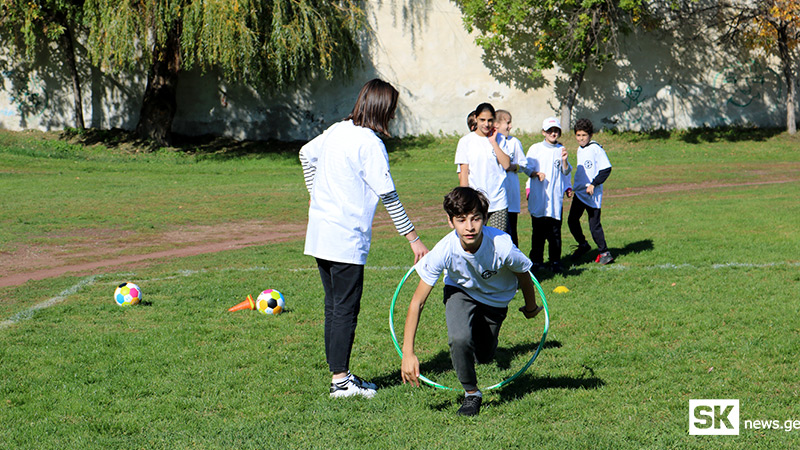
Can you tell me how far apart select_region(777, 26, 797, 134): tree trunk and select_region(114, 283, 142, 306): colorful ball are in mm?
24333

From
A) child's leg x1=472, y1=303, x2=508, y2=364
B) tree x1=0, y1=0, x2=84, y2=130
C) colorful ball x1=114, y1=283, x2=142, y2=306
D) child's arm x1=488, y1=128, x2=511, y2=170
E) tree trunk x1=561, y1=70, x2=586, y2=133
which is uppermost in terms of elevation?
tree x1=0, y1=0, x2=84, y2=130

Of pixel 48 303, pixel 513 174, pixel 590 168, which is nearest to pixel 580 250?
pixel 590 168

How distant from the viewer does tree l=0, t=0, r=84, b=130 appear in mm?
24500

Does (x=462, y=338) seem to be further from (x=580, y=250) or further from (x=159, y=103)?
(x=159, y=103)

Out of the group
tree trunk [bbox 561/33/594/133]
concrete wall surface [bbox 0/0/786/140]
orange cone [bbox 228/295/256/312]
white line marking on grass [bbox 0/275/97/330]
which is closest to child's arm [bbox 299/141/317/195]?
orange cone [bbox 228/295/256/312]

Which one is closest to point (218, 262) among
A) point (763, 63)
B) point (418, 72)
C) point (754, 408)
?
point (754, 408)

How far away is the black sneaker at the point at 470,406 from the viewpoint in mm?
4594

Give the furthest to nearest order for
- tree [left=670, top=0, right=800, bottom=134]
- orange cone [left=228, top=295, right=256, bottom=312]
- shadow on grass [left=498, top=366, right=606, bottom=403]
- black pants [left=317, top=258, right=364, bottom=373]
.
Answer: tree [left=670, top=0, right=800, bottom=134] → orange cone [left=228, top=295, right=256, bottom=312] → shadow on grass [left=498, top=366, right=606, bottom=403] → black pants [left=317, top=258, right=364, bottom=373]

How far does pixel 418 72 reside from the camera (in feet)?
90.3

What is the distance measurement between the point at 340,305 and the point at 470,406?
1057 mm

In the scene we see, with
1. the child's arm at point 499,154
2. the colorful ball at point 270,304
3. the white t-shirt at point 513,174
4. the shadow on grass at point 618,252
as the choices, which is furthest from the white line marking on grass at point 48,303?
the shadow on grass at point 618,252

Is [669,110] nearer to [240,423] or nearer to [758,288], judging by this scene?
[758,288]

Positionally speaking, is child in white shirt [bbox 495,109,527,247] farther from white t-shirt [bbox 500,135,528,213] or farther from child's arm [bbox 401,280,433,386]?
child's arm [bbox 401,280,433,386]

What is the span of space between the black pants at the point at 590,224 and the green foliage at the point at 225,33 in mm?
14524
